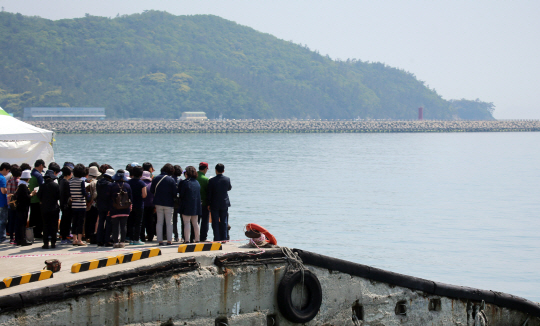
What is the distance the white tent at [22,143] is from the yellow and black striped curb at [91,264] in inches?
391

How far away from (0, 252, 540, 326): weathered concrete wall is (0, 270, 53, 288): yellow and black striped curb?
1.81 ft

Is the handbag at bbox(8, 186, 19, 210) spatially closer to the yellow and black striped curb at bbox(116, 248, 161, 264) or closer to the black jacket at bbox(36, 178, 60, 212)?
the black jacket at bbox(36, 178, 60, 212)

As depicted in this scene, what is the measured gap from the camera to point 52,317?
22.8 ft

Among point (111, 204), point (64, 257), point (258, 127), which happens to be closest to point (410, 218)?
point (111, 204)

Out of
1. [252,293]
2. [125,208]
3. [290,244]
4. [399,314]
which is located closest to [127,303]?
[252,293]

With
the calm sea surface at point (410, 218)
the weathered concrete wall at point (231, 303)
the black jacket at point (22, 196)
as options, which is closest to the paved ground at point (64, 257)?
the weathered concrete wall at point (231, 303)

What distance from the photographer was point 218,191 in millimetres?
11062

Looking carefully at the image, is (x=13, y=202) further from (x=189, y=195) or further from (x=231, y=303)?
(x=231, y=303)

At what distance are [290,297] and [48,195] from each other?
483 centimetres

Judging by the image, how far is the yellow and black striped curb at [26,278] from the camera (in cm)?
713

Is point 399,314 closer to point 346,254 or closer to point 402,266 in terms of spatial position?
point 402,266

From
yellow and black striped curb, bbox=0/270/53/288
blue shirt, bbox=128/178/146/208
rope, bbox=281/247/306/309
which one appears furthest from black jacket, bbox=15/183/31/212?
rope, bbox=281/247/306/309

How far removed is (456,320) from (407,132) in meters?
177

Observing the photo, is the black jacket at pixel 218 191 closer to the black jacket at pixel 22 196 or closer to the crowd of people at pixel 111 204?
the crowd of people at pixel 111 204
